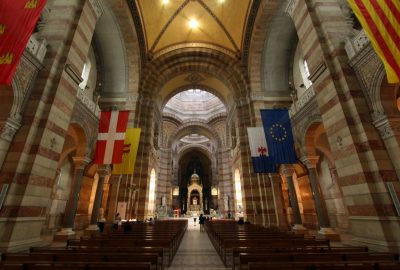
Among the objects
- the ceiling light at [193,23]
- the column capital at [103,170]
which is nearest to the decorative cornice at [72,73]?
the column capital at [103,170]

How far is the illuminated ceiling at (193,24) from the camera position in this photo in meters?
15.4

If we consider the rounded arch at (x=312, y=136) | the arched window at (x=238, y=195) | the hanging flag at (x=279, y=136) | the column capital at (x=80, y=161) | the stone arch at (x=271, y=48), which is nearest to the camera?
the rounded arch at (x=312, y=136)

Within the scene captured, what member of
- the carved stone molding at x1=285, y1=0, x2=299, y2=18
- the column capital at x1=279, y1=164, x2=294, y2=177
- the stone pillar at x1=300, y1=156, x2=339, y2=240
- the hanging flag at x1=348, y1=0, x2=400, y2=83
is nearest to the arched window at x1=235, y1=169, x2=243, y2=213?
the column capital at x1=279, y1=164, x2=294, y2=177

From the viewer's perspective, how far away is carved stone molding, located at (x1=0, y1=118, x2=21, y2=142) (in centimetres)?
627

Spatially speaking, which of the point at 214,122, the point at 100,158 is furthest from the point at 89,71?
the point at 214,122

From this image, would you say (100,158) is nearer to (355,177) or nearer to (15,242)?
(15,242)

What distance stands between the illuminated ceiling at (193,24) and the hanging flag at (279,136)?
8825 mm

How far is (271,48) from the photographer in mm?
15609

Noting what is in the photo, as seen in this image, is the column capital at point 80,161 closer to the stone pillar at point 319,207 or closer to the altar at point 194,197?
the stone pillar at point 319,207

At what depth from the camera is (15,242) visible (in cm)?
578

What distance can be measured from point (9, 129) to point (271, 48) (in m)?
15.7

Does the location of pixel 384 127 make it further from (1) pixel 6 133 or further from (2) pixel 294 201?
(1) pixel 6 133

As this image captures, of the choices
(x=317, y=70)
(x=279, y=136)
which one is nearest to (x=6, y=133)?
(x=317, y=70)

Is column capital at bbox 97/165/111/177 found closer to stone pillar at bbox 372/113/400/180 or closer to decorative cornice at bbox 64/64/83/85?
decorative cornice at bbox 64/64/83/85
